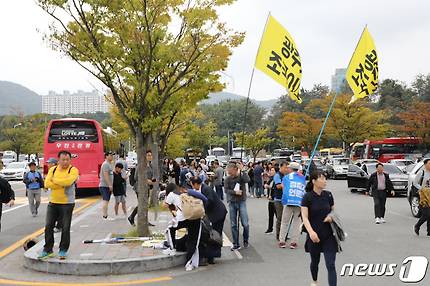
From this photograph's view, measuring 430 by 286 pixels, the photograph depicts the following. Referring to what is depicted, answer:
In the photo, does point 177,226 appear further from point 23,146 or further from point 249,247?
point 23,146

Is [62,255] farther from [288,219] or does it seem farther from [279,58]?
[279,58]

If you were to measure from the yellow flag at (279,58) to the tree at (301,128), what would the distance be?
138 feet

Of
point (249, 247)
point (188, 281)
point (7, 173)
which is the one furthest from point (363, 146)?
point (188, 281)

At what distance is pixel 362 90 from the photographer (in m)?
13.8

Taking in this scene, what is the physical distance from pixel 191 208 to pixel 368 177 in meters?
17.3

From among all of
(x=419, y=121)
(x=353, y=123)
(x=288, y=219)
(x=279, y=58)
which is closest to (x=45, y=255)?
(x=288, y=219)

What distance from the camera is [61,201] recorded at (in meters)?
8.61

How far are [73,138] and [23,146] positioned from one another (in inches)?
1909

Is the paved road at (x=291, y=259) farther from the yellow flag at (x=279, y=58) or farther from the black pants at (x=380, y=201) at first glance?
the yellow flag at (x=279, y=58)

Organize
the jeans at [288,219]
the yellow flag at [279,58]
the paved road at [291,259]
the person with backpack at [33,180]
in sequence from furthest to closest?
the person with backpack at [33,180], the yellow flag at [279,58], the jeans at [288,219], the paved road at [291,259]

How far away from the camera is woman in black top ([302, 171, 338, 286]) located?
241 inches

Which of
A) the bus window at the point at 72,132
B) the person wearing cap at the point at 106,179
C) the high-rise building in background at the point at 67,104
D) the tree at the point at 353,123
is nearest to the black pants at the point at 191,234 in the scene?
the person wearing cap at the point at 106,179

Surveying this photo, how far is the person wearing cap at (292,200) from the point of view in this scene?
33.0 feet

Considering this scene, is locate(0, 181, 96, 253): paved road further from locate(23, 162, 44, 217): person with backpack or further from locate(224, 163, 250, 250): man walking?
locate(224, 163, 250, 250): man walking
